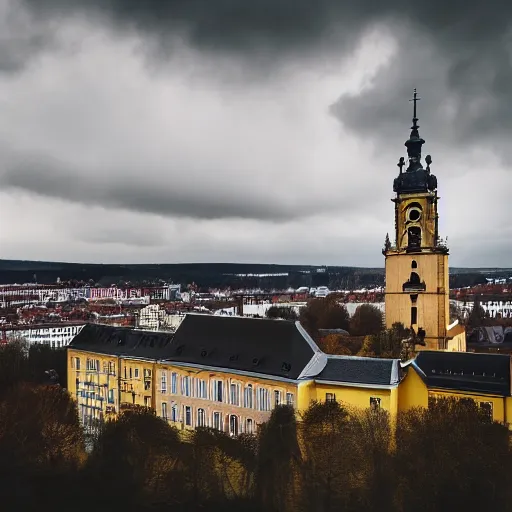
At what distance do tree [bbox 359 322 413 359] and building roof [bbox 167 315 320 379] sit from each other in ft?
41.1

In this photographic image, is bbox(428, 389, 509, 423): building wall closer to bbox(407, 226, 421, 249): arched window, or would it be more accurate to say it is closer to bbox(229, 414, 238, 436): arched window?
bbox(229, 414, 238, 436): arched window

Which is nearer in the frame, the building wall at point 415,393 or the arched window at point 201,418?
the building wall at point 415,393

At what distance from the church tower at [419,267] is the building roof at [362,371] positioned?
21.8 metres

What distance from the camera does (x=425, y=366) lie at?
37.2 metres

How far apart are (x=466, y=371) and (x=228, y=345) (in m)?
18.0

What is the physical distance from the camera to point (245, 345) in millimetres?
40625

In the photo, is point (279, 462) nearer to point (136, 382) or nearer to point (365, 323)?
point (136, 382)

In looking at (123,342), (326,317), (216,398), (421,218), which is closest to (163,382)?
(216,398)

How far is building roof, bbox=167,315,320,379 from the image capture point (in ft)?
123

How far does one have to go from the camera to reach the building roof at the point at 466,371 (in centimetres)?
3353

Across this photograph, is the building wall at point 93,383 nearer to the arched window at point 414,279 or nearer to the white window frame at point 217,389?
the white window frame at point 217,389

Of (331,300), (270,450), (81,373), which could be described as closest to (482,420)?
(270,450)

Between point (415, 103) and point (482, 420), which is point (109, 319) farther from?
point (482, 420)

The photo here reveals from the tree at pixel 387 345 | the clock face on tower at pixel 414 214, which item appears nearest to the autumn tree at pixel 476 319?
the clock face on tower at pixel 414 214
